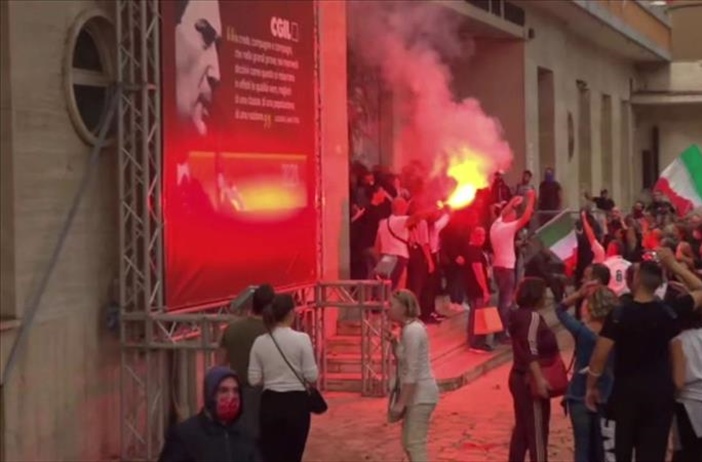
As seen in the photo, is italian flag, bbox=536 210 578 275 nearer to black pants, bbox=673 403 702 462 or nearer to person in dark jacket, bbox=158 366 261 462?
black pants, bbox=673 403 702 462

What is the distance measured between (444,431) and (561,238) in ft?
18.9

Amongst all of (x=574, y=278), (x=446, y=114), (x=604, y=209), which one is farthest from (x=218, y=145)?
(x=604, y=209)

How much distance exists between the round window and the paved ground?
343 centimetres

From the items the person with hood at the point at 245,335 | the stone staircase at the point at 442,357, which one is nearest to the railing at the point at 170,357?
the person with hood at the point at 245,335

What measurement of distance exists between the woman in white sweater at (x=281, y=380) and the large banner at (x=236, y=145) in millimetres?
3415

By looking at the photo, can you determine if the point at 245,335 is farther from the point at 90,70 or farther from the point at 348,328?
the point at 348,328

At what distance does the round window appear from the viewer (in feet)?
36.5

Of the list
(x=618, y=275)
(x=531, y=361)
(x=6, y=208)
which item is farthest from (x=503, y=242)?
(x=6, y=208)

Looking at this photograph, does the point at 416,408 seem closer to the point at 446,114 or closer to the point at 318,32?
the point at 318,32

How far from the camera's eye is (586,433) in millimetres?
9203

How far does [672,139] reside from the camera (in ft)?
149

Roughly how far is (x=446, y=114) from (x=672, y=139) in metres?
22.9

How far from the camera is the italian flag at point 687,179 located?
626 inches

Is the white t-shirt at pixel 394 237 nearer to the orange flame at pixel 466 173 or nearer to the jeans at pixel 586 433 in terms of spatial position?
the orange flame at pixel 466 173
